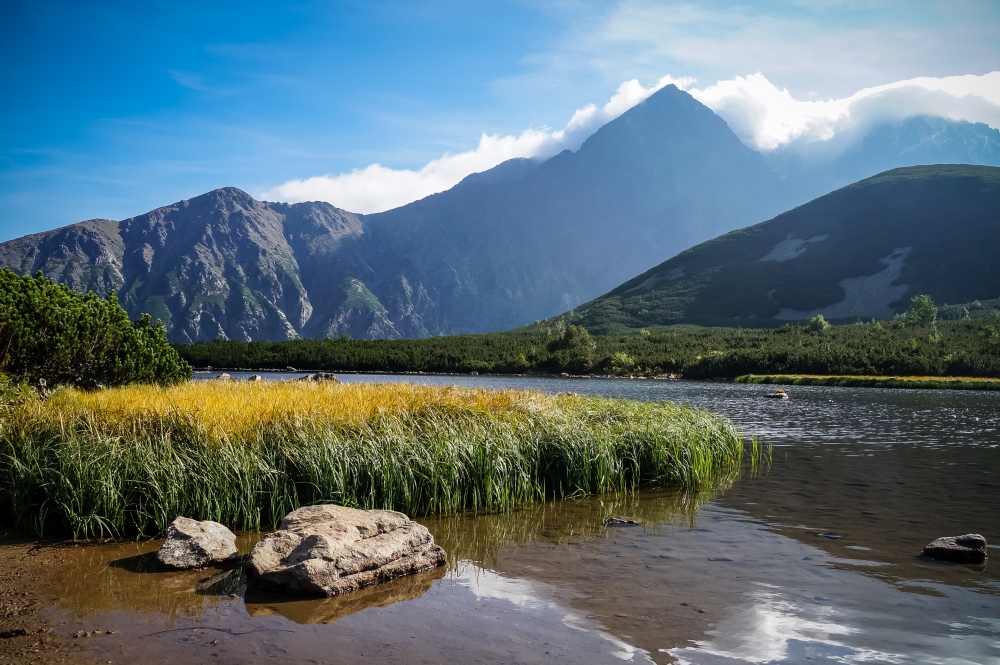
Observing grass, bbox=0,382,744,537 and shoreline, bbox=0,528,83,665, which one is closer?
shoreline, bbox=0,528,83,665

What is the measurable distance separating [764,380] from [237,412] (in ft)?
238

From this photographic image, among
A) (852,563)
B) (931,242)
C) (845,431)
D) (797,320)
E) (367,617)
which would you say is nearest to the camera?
(367,617)

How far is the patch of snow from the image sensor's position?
17012cm

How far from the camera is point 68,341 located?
18125 mm

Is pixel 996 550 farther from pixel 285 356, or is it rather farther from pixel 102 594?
pixel 285 356

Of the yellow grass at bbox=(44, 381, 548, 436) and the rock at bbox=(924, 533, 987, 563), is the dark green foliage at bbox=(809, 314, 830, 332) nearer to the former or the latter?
the yellow grass at bbox=(44, 381, 548, 436)

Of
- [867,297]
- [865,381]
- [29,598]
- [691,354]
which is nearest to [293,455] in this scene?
[29,598]

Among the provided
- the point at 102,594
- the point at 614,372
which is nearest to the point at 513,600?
the point at 102,594

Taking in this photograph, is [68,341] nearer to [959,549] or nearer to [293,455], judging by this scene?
[293,455]

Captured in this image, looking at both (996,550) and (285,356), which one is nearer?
(996,550)

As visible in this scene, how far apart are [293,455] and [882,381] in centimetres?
6874

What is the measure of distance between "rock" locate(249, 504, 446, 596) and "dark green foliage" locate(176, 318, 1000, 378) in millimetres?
77372

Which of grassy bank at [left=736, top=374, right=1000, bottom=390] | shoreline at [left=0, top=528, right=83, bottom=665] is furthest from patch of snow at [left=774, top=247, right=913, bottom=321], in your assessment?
shoreline at [left=0, top=528, right=83, bottom=665]

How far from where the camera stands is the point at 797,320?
170m
